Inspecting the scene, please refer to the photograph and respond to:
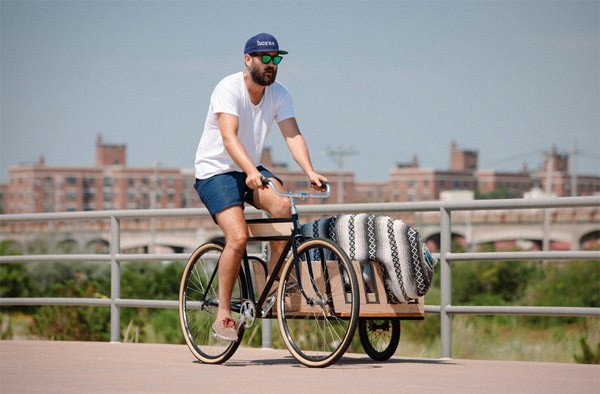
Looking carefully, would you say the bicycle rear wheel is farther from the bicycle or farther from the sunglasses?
the sunglasses

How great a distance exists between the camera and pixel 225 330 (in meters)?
6.71

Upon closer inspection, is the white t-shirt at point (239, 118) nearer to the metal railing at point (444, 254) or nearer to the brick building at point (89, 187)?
the metal railing at point (444, 254)

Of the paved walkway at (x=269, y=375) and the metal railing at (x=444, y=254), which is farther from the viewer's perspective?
the metal railing at (x=444, y=254)

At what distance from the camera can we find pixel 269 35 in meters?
6.65

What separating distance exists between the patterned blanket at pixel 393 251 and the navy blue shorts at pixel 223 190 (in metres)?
0.53

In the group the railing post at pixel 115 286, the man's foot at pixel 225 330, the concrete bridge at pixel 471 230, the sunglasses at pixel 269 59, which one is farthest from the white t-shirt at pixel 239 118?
the concrete bridge at pixel 471 230

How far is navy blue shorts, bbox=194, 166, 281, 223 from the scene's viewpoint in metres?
6.67

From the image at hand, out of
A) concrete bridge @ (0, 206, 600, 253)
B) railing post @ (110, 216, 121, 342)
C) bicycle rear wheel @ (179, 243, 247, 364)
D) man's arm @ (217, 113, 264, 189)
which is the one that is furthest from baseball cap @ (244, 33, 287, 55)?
concrete bridge @ (0, 206, 600, 253)

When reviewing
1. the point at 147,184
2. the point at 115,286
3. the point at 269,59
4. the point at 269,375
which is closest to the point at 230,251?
the point at 269,375

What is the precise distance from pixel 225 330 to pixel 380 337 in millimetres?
932

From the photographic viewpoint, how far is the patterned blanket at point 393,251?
21.9 ft

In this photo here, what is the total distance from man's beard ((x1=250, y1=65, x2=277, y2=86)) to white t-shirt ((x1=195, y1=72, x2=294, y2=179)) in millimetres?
78

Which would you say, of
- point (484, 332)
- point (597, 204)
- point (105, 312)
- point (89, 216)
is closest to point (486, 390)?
point (597, 204)

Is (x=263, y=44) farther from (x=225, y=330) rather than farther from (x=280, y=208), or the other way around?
(x=225, y=330)
